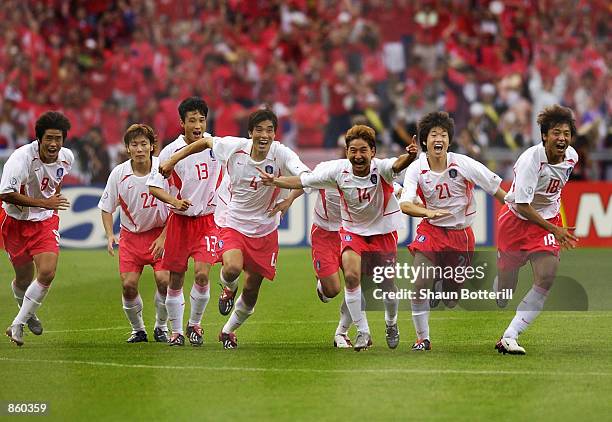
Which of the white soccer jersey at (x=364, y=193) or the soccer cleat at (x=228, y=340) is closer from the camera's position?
the white soccer jersey at (x=364, y=193)

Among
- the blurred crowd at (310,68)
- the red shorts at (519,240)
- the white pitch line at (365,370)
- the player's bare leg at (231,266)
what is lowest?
the white pitch line at (365,370)

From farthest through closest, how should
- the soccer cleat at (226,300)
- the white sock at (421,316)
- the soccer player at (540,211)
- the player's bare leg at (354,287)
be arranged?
the soccer cleat at (226,300), the white sock at (421,316), the player's bare leg at (354,287), the soccer player at (540,211)

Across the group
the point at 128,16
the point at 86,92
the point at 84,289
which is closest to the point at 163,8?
the point at 128,16

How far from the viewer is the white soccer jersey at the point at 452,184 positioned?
1220cm

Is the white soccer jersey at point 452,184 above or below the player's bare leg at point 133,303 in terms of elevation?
above

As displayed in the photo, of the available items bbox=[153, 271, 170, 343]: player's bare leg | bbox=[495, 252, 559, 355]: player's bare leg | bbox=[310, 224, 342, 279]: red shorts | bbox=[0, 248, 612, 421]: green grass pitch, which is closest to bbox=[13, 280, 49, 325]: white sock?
bbox=[0, 248, 612, 421]: green grass pitch

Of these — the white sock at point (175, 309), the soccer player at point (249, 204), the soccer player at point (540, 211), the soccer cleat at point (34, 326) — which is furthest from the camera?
the soccer cleat at point (34, 326)

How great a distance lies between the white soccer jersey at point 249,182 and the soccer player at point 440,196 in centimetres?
117

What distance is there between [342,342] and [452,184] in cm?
185

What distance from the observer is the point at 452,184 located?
12367 mm

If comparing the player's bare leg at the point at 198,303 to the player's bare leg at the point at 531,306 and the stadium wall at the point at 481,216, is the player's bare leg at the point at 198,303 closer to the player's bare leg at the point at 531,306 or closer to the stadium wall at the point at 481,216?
the player's bare leg at the point at 531,306

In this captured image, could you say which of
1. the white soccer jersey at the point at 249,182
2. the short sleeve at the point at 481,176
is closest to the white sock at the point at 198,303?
the white soccer jersey at the point at 249,182

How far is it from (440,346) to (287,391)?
2.90 metres

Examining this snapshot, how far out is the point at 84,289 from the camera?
59.7 ft
